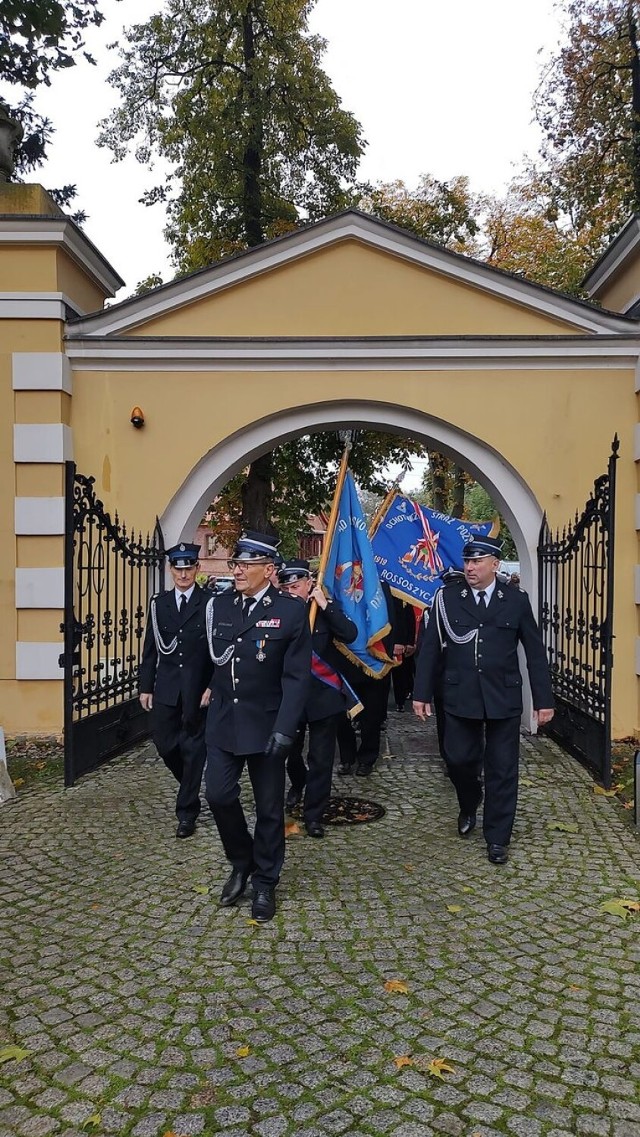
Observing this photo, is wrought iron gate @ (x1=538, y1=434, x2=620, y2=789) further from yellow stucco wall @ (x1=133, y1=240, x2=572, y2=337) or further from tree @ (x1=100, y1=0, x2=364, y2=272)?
tree @ (x1=100, y1=0, x2=364, y2=272)

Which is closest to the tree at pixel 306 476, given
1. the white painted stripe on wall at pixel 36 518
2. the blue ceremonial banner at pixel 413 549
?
the white painted stripe on wall at pixel 36 518

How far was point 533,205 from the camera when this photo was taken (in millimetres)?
22547

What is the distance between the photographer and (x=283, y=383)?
8.27 m

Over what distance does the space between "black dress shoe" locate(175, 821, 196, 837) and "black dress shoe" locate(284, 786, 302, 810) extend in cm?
80

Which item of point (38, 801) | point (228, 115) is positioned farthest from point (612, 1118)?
point (228, 115)

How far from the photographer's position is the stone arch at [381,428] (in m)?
8.29

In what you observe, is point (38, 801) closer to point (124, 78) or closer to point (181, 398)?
point (181, 398)

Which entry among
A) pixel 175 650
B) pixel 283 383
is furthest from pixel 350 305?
pixel 175 650

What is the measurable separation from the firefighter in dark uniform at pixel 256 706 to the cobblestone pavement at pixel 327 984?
357 millimetres

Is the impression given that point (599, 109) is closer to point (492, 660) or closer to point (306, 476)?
point (306, 476)

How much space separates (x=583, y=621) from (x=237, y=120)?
488 inches

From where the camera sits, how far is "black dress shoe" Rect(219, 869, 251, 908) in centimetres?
421

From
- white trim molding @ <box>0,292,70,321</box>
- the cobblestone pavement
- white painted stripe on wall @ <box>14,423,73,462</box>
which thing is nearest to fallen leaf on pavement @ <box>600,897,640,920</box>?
the cobblestone pavement

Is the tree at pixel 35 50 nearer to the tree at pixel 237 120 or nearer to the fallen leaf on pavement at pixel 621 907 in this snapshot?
the tree at pixel 237 120
